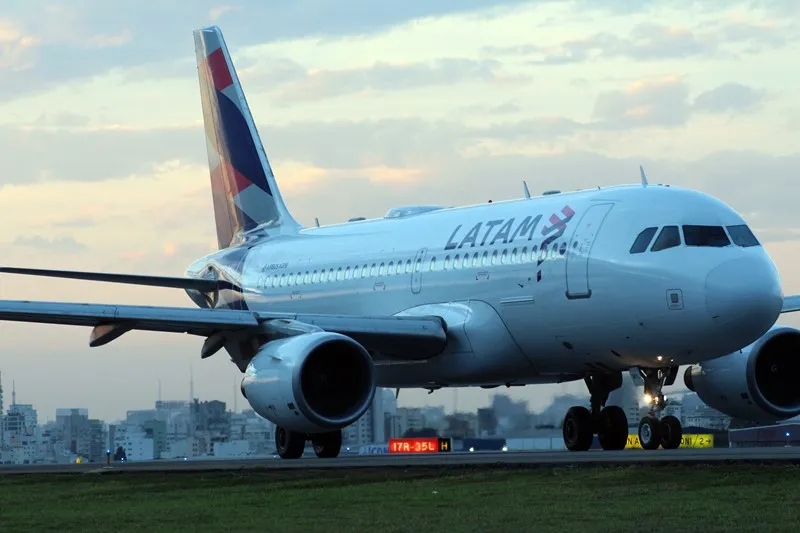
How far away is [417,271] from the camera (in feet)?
93.5

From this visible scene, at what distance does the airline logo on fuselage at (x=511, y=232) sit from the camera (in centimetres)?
2525

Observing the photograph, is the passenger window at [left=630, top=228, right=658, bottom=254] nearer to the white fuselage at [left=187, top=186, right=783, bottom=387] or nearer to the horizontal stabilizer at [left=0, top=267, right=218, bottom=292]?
the white fuselage at [left=187, top=186, right=783, bottom=387]

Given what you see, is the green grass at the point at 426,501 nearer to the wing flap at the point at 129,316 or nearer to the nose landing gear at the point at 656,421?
the wing flap at the point at 129,316

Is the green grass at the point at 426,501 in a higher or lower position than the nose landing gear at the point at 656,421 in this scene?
lower

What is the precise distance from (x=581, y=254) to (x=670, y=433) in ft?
11.4

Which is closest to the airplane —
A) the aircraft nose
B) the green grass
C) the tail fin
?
the aircraft nose

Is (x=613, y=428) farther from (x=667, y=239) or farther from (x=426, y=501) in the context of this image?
(x=426, y=501)

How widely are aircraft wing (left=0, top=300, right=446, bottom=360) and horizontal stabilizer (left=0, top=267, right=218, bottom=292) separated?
3.24 m

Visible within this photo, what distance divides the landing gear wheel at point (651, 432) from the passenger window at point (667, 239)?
309cm

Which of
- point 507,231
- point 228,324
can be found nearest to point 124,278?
point 228,324

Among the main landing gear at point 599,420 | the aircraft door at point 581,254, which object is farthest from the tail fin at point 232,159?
the aircraft door at point 581,254

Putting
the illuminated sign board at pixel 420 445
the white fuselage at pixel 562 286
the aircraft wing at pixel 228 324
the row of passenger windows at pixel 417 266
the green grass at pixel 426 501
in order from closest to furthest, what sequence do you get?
the green grass at pixel 426 501, the white fuselage at pixel 562 286, the aircraft wing at pixel 228 324, the row of passenger windows at pixel 417 266, the illuminated sign board at pixel 420 445

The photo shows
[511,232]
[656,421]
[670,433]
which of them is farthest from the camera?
[511,232]

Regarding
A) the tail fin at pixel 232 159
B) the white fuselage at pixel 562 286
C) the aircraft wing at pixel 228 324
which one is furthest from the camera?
the tail fin at pixel 232 159
